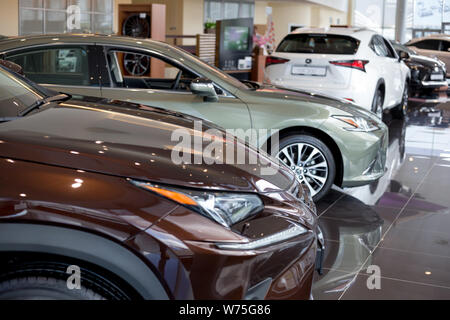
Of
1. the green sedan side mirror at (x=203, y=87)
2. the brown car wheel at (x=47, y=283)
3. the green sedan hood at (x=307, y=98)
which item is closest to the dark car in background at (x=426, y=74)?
the green sedan hood at (x=307, y=98)

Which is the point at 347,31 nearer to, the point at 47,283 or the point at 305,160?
the point at 305,160

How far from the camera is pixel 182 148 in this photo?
2314 millimetres

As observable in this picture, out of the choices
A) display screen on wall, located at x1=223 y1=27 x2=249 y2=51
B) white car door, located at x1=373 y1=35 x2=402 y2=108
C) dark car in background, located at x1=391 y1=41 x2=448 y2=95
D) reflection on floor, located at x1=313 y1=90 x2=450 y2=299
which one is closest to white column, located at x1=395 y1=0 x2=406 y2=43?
dark car in background, located at x1=391 y1=41 x2=448 y2=95

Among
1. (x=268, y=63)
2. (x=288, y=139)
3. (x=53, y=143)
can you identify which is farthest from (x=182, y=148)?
(x=268, y=63)

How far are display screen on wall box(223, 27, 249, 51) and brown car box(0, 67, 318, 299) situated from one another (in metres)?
10.1

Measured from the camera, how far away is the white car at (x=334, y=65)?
829 cm

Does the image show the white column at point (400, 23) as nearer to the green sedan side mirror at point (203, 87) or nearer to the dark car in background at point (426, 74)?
the dark car in background at point (426, 74)

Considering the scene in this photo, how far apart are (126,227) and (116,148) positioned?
0.37 meters

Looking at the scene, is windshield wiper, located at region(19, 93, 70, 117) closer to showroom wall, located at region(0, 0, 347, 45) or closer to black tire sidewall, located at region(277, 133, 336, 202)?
black tire sidewall, located at region(277, 133, 336, 202)
